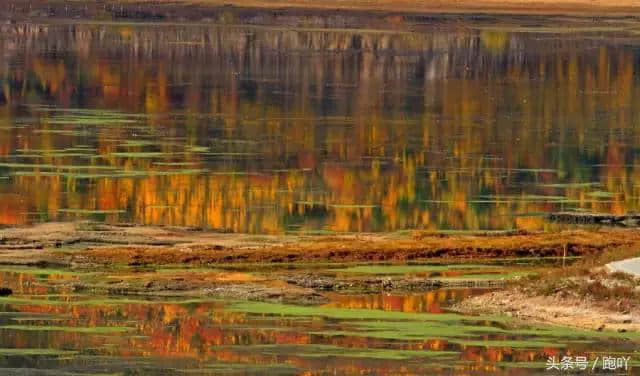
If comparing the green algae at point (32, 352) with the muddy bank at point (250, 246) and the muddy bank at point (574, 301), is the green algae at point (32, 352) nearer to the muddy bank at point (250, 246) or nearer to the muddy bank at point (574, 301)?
the muddy bank at point (574, 301)

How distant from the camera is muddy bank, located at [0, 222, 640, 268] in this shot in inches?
910

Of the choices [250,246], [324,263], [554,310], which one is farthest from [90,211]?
[554,310]

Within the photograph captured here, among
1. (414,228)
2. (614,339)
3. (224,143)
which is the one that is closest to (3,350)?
(614,339)

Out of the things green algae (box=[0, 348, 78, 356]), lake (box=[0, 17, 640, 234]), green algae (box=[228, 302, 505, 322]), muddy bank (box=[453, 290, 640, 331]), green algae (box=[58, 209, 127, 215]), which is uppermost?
lake (box=[0, 17, 640, 234])

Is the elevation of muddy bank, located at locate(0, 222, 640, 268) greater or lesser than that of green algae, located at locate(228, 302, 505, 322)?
greater

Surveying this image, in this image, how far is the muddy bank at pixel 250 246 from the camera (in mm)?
23109

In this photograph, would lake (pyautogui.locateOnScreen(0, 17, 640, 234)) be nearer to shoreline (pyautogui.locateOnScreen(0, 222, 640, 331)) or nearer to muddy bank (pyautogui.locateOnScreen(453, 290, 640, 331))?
shoreline (pyautogui.locateOnScreen(0, 222, 640, 331))

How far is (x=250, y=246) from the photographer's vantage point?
24.3m

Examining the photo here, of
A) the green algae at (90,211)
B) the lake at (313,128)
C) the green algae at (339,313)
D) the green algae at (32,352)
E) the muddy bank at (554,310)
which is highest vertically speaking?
the lake at (313,128)

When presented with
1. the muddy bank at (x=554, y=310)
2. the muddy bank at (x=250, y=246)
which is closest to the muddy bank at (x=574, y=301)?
the muddy bank at (x=554, y=310)

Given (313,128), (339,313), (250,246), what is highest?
(313,128)

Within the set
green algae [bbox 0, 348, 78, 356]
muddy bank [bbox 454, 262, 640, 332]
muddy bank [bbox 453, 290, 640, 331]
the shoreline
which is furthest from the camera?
the shoreline

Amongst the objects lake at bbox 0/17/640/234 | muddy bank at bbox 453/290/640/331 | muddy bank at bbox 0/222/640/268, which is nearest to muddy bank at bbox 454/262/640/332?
muddy bank at bbox 453/290/640/331

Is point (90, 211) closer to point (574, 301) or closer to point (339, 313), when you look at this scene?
point (339, 313)
